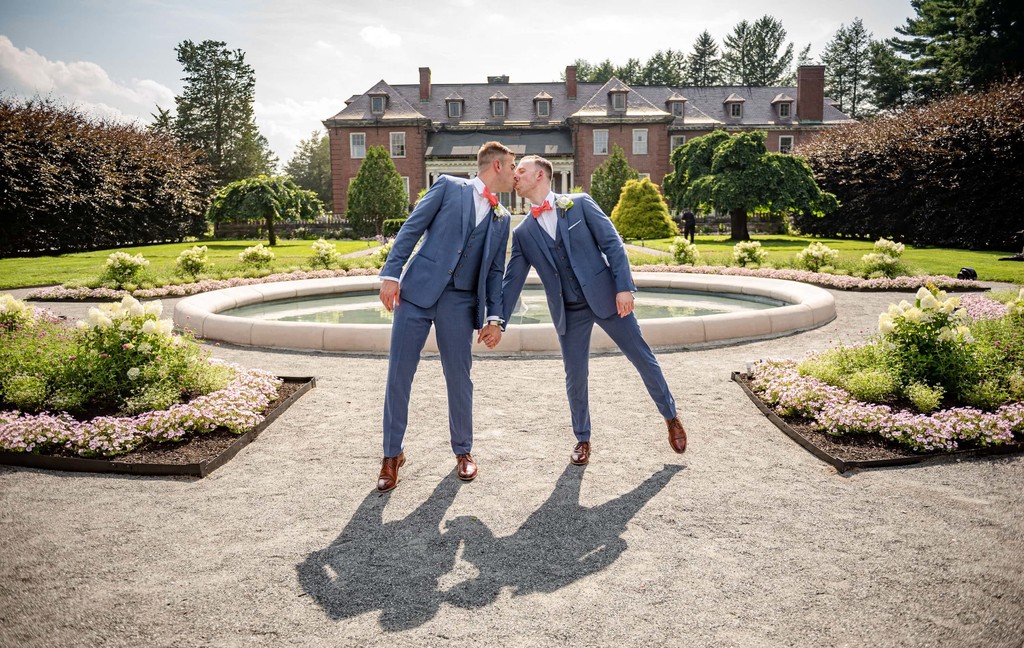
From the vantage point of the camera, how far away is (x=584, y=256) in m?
4.55

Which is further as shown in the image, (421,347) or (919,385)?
(919,385)

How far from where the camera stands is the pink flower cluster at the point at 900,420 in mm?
4820

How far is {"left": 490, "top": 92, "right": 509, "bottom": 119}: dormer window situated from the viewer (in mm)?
47031

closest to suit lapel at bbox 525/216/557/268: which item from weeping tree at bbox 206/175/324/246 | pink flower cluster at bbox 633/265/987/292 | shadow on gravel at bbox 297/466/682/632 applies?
shadow on gravel at bbox 297/466/682/632

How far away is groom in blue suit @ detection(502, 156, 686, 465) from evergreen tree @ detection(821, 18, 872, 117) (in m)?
75.9

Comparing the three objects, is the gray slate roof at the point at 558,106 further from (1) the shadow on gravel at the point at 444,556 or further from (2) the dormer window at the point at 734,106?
(1) the shadow on gravel at the point at 444,556

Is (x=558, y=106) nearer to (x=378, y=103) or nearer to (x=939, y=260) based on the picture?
(x=378, y=103)

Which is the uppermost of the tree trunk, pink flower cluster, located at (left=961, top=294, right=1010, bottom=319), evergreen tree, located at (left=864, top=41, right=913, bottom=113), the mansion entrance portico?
evergreen tree, located at (left=864, top=41, right=913, bottom=113)

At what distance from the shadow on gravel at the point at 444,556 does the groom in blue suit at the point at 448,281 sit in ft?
1.94

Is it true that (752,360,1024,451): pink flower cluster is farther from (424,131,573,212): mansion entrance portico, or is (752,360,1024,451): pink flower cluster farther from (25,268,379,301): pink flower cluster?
(424,131,573,212): mansion entrance portico

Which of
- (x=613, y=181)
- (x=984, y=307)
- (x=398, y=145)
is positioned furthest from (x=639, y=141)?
(x=984, y=307)

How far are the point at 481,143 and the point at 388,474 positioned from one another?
43700mm

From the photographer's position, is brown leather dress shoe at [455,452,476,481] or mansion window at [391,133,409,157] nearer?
brown leather dress shoe at [455,452,476,481]

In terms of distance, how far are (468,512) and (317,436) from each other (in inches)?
75.9
